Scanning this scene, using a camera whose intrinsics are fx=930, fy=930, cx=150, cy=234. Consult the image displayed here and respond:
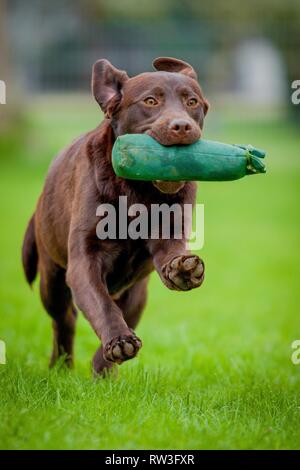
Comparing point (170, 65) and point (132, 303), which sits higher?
point (170, 65)

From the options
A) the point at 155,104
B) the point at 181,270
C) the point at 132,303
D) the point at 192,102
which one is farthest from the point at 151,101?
the point at 132,303

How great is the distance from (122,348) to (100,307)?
353 millimetres

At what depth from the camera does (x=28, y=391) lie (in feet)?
14.5

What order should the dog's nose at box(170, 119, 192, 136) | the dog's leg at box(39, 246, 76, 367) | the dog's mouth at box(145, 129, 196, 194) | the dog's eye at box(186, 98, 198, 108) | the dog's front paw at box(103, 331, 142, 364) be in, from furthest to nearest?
the dog's leg at box(39, 246, 76, 367) < the dog's eye at box(186, 98, 198, 108) < the dog's mouth at box(145, 129, 196, 194) < the dog's nose at box(170, 119, 192, 136) < the dog's front paw at box(103, 331, 142, 364)

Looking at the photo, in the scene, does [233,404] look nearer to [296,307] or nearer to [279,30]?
[296,307]

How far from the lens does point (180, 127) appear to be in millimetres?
4184

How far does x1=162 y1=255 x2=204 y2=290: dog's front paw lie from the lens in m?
4.09

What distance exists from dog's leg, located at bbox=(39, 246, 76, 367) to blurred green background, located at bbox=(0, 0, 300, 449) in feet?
0.71

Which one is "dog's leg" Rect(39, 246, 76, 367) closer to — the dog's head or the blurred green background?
the blurred green background

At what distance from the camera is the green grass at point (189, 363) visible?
3908 mm

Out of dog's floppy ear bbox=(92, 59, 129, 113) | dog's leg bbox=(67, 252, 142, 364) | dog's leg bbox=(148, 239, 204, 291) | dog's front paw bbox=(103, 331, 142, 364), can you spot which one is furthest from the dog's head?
dog's front paw bbox=(103, 331, 142, 364)

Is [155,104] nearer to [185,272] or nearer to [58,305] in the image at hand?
[185,272]
